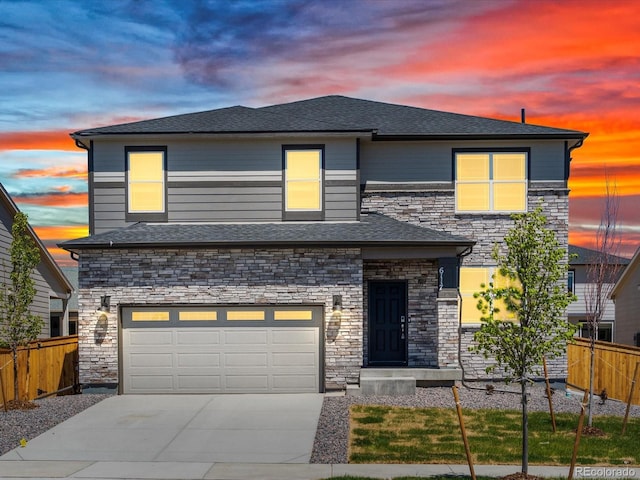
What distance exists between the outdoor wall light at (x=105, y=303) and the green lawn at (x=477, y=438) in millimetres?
6963

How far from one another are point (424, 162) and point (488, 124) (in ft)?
8.24

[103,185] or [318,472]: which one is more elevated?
[103,185]

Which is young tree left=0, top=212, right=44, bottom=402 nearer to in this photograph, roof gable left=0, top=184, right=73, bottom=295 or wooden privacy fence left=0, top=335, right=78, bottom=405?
wooden privacy fence left=0, top=335, right=78, bottom=405

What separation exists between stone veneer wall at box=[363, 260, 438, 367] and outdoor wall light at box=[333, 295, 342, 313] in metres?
2.28

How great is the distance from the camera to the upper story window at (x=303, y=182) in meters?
21.5

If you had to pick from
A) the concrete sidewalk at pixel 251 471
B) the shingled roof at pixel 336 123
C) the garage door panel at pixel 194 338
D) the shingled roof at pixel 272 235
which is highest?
the shingled roof at pixel 336 123

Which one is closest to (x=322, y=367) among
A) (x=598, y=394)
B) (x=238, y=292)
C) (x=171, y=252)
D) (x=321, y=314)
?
(x=321, y=314)

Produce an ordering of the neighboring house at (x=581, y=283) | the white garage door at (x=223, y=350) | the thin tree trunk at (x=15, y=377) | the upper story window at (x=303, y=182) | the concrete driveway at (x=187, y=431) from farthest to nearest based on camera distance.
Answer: the neighboring house at (x=581, y=283) → the upper story window at (x=303, y=182) → the white garage door at (x=223, y=350) → the thin tree trunk at (x=15, y=377) → the concrete driveway at (x=187, y=431)

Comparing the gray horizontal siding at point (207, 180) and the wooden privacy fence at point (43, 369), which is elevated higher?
the gray horizontal siding at point (207, 180)

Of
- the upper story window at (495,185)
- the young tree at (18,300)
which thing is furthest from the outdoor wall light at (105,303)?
the upper story window at (495,185)

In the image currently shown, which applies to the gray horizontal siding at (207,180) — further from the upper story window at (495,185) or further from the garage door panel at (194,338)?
the upper story window at (495,185)

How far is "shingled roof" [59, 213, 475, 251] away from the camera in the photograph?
1930 centimetres

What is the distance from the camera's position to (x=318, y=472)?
1199cm

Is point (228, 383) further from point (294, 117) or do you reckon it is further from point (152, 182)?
point (294, 117)
